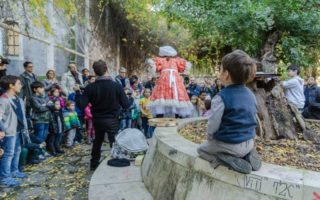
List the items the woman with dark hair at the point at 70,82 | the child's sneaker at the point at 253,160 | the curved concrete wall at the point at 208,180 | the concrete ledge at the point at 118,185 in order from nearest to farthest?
the curved concrete wall at the point at 208,180 → the child's sneaker at the point at 253,160 → the concrete ledge at the point at 118,185 → the woman with dark hair at the point at 70,82

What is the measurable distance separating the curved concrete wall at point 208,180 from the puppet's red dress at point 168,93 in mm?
1929

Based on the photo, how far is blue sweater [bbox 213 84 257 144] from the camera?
103 inches

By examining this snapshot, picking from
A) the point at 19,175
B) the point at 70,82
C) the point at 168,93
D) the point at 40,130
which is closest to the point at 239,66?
the point at 168,93

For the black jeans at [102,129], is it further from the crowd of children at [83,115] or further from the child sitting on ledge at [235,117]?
the child sitting on ledge at [235,117]

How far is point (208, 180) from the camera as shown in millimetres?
2861

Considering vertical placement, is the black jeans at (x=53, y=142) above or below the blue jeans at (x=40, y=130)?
below

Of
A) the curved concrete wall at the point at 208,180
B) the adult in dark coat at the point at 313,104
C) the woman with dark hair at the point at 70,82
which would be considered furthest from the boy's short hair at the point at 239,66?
the woman with dark hair at the point at 70,82

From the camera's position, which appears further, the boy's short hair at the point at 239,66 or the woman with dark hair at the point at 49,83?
the woman with dark hair at the point at 49,83

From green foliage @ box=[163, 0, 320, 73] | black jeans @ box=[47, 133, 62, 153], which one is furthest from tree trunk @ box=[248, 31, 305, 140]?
black jeans @ box=[47, 133, 62, 153]

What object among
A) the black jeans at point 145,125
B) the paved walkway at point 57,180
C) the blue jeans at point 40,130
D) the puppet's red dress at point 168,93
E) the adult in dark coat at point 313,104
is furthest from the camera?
the black jeans at point 145,125

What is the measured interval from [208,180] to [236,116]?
2.07 feet

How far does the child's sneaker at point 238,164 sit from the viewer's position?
262cm

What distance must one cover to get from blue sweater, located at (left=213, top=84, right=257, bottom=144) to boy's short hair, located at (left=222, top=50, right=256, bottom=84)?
84 mm

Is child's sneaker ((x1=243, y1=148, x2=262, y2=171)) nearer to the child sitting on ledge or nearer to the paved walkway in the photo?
the child sitting on ledge
